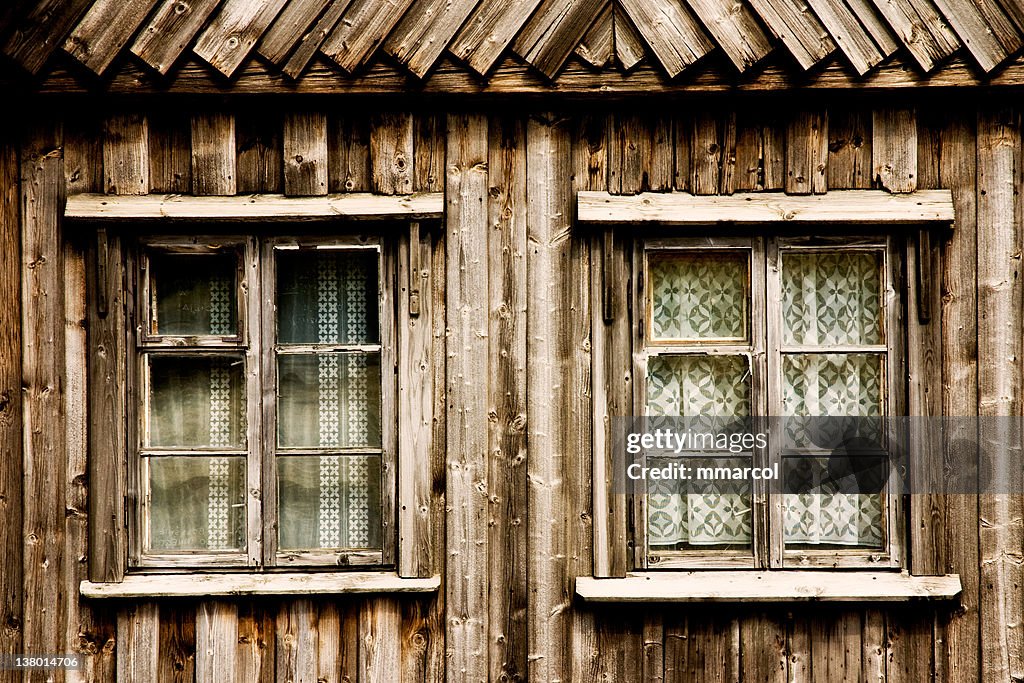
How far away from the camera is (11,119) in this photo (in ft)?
10.2

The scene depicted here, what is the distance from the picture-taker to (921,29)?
3.04 m

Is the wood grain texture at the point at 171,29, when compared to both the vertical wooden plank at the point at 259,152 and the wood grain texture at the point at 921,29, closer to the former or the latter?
the vertical wooden plank at the point at 259,152

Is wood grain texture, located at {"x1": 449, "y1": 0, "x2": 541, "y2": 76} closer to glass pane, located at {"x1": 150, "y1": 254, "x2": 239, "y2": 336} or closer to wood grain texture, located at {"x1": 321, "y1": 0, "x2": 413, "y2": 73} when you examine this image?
wood grain texture, located at {"x1": 321, "y1": 0, "x2": 413, "y2": 73}

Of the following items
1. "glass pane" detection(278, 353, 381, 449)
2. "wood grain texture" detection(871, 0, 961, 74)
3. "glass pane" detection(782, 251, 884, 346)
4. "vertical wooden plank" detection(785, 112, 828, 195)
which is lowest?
"glass pane" detection(278, 353, 381, 449)

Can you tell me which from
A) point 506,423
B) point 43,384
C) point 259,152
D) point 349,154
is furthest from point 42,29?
point 506,423

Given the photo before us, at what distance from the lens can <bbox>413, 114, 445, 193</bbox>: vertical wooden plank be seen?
3.13 metres

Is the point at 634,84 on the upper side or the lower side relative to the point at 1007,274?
upper

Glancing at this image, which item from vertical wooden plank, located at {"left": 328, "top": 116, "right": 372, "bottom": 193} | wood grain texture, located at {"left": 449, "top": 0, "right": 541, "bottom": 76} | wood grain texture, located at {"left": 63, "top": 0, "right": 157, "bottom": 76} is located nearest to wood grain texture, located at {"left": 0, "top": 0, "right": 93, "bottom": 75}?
wood grain texture, located at {"left": 63, "top": 0, "right": 157, "bottom": 76}

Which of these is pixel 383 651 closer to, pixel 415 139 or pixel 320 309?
pixel 320 309

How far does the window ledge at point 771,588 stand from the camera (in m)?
3.06

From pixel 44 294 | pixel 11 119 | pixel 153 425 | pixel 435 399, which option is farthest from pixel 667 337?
pixel 11 119

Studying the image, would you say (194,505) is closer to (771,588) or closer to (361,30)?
(361,30)

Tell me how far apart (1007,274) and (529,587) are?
2425 mm

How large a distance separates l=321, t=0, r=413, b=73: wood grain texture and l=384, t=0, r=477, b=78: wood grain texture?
4 centimetres
